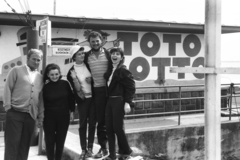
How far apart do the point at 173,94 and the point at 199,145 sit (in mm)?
2258

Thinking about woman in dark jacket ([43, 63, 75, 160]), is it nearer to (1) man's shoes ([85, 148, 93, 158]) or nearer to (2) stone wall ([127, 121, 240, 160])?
(1) man's shoes ([85, 148, 93, 158])

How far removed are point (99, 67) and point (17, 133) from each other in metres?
1.36

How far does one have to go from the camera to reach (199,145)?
27.4 ft

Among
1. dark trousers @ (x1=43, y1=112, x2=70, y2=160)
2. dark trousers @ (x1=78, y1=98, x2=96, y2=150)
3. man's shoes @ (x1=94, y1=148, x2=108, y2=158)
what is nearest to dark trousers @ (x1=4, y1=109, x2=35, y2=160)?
dark trousers @ (x1=43, y1=112, x2=70, y2=160)

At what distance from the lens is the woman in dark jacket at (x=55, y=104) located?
433 cm

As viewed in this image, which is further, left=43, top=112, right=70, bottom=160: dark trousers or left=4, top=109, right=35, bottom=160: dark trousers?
left=43, top=112, right=70, bottom=160: dark trousers

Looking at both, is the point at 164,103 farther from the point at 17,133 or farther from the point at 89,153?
the point at 17,133

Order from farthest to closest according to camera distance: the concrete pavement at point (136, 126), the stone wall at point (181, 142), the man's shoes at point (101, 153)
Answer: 1. the stone wall at point (181, 142)
2. the concrete pavement at point (136, 126)
3. the man's shoes at point (101, 153)

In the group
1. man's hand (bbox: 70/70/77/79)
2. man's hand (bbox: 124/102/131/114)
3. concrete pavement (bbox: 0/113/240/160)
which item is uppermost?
man's hand (bbox: 70/70/77/79)

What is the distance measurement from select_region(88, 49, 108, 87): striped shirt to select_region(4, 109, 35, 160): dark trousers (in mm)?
996

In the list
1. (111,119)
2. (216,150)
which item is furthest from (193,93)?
(216,150)

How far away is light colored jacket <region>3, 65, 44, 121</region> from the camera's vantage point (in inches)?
160

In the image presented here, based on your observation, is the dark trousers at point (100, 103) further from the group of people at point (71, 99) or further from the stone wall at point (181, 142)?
the stone wall at point (181, 142)

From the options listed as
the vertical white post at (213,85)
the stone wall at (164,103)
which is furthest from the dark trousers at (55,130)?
the stone wall at (164,103)
